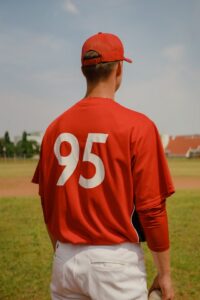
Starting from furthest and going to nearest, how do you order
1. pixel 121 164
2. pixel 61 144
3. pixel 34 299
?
pixel 34 299 → pixel 61 144 → pixel 121 164

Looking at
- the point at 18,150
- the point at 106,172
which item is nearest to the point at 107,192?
the point at 106,172

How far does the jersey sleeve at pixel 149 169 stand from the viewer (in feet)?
6.09

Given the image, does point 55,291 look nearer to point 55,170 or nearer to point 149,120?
point 55,170

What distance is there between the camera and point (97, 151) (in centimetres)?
192

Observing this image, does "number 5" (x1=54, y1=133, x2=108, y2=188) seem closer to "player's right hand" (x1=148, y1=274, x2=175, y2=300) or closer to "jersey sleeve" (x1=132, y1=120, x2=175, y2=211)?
"jersey sleeve" (x1=132, y1=120, x2=175, y2=211)

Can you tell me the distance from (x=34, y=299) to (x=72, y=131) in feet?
11.6

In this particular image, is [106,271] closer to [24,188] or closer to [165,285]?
[165,285]

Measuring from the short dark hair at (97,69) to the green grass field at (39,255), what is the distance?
12.1 ft

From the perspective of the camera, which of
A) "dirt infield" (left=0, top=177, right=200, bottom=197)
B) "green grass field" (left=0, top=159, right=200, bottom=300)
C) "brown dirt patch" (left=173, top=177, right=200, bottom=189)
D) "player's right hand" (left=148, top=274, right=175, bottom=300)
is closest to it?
"player's right hand" (left=148, top=274, right=175, bottom=300)

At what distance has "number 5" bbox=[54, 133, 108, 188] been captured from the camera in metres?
1.92

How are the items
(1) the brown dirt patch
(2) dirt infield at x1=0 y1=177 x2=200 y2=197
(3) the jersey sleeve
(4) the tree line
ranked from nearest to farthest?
(3) the jersey sleeve, (2) dirt infield at x1=0 y1=177 x2=200 y2=197, (1) the brown dirt patch, (4) the tree line

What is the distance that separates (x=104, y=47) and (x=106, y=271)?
1140 millimetres

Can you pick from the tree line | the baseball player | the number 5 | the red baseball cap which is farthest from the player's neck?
the tree line

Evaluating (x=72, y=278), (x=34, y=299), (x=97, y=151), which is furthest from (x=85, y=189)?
(x=34, y=299)
